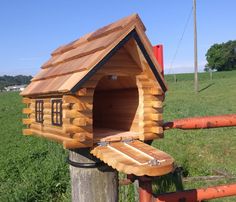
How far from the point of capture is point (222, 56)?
75.3 metres

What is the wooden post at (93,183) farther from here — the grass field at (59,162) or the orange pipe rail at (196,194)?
the grass field at (59,162)

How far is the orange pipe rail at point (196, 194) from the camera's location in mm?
2118

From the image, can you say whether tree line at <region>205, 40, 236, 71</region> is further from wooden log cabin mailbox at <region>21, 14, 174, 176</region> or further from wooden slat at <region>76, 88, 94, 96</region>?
wooden slat at <region>76, 88, 94, 96</region>

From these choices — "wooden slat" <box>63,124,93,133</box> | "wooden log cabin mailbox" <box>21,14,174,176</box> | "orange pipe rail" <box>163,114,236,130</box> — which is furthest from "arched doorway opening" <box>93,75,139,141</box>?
"orange pipe rail" <box>163,114,236,130</box>

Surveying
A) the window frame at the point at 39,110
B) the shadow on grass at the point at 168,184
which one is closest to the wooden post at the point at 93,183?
the window frame at the point at 39,110

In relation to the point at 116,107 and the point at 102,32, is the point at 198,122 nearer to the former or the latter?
the point at 102,32

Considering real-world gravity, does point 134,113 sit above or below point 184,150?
above

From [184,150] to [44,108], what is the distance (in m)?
6.58

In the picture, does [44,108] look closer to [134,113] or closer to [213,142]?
[134,113]

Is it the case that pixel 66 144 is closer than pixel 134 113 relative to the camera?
Yes

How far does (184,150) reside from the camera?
8727 mm

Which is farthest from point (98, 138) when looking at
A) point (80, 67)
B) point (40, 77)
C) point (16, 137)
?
point (16, 137)

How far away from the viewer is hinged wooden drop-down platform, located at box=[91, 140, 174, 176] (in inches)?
66.3

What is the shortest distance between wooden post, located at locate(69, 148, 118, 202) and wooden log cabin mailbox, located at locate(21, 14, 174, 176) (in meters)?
0.10
